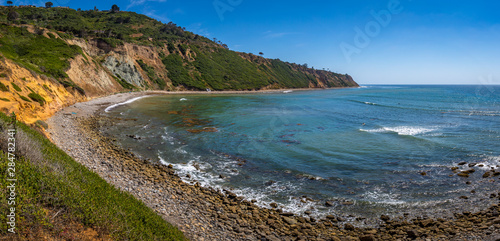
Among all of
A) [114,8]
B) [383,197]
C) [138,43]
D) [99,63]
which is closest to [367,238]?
[383,197]

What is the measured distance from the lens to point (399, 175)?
15.2m

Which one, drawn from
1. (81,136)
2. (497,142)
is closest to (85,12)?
(81,136)

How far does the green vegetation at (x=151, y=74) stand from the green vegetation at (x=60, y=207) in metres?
79.8

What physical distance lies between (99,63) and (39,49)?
720 inches

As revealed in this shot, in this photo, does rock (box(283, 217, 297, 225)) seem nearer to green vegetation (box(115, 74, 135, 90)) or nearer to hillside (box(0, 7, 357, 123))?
hillside (box(0, 7, 357, 123))

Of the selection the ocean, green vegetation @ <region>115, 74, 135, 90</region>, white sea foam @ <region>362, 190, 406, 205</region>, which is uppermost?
green vegetation @ <region>115, 74, 135, 90</region>

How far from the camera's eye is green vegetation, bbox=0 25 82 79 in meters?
36.0

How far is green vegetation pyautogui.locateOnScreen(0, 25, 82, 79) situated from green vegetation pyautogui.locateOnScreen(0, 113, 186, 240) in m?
36.9

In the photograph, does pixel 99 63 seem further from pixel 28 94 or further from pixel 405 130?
pixel 405 130

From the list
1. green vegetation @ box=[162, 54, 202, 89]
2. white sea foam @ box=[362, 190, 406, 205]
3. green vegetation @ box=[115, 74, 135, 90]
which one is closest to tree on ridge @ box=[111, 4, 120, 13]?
green vegetation @ box=[162, 54, 202, 89]

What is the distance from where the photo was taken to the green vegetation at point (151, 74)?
8101cm

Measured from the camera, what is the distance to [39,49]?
1641 inches

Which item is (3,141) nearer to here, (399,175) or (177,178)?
(177,178)

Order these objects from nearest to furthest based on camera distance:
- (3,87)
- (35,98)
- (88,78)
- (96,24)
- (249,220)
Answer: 1. (249,220)
2. (3,87)
3. (35,98)
4. (88,78)
5. (96,24)
